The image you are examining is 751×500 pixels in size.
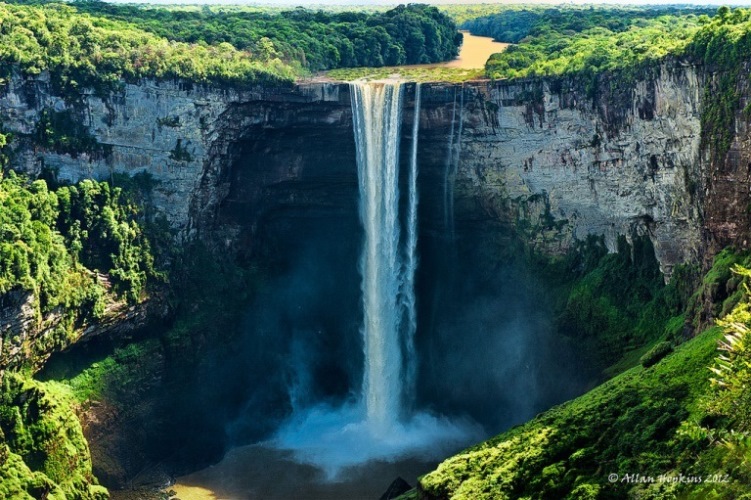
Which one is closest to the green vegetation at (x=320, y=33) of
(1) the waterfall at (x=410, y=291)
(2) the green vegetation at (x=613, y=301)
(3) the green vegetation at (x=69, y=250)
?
(1) the waterfall at (x=410, y=291)

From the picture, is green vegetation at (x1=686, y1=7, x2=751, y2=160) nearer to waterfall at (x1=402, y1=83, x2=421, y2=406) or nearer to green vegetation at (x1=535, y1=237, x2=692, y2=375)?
green vegetation at (x1=535, y1=237, x2=692, y2=375)

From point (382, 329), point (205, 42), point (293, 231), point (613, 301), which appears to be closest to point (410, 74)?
point (293, 231)

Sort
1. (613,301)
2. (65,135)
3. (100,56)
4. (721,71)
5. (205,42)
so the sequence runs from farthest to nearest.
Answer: (205,42)
(100,56)
(65,135)
(613,301)
(721,71)

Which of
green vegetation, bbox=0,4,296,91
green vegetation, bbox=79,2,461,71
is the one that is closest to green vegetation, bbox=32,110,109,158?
green vegetation, bbox=0,4,296,91

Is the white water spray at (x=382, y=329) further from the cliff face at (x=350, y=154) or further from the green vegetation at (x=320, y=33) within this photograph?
the green vegetation at (x=320, y=33)

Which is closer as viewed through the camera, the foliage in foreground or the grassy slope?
the foliage in foreground

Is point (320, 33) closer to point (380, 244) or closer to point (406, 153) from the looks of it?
point (406, 153)

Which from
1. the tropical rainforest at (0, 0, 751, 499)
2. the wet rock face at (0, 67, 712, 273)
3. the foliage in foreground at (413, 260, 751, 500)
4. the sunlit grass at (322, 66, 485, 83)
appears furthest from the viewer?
the sunlit grass at (322, 66, 485, 83)
